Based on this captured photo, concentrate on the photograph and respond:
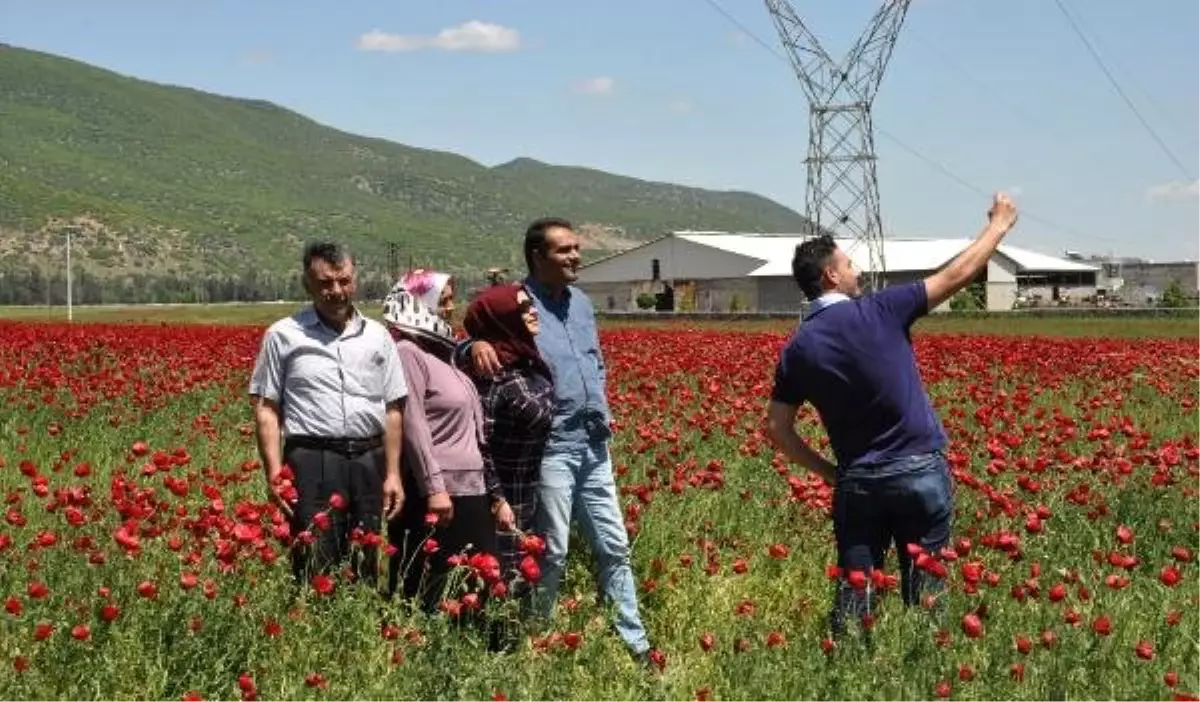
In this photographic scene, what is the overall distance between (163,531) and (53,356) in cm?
1234

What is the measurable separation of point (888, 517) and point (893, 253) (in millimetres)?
83497

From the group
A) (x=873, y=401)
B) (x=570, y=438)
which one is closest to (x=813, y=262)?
(x=873, y=401)

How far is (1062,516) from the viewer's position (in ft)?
23.2

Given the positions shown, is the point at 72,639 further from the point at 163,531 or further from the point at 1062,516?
the point at 1062,516

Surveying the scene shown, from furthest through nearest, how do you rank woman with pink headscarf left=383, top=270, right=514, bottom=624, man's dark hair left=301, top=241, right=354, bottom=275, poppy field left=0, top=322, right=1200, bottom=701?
woman with pink headscarf left=383, top=270, right=514, bottom=624
man's dark hair left=301, top=241, right=354, bottom=275
poppy field left=0, top=322, right=1200, bottom=701

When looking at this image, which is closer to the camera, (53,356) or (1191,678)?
(1191,678)

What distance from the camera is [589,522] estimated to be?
5672 millimetres

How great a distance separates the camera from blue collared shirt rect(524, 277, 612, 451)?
217 inches

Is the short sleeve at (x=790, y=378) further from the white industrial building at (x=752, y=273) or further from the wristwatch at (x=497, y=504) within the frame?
the white industrial building at (x=752, y=273)

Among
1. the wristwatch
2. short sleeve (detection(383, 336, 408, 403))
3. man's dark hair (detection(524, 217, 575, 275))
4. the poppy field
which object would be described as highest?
man's dark hair (detection(524, 217, 575, 275))

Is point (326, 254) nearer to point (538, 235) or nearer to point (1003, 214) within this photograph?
point (538, 235)

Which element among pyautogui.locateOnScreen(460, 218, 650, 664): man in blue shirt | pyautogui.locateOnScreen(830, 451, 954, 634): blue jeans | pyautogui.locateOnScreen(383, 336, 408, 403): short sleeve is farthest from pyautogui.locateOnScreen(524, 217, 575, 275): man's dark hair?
pyautogui.locateOnScreen(830, 451, 954, 634): blue jeans

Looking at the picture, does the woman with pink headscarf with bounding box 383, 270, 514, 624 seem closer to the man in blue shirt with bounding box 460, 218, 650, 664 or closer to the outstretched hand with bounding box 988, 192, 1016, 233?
the man in blue shirt with bounding box 460, 218, 650, 664

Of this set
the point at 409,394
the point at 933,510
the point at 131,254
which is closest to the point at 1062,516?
the point at 933,510
